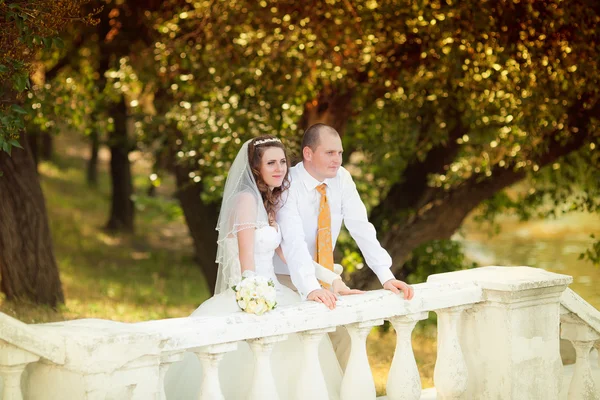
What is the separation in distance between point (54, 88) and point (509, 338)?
5.98 metres

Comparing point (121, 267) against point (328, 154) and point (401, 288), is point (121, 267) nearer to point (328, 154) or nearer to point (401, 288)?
point (328, 154)

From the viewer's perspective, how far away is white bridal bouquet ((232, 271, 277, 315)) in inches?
151

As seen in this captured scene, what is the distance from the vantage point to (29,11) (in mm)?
4840

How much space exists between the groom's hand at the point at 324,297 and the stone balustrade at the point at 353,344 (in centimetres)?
4

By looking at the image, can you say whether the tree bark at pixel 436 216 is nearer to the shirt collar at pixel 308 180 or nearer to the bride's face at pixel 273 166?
the shirt collar at pixel 308 180

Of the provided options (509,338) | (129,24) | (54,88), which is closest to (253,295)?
(509,338)

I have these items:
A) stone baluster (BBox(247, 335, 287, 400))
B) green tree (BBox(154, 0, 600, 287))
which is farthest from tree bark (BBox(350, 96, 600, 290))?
stone baluster (BBox(247, 335, 287, 400))

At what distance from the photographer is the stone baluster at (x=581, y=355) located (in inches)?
196

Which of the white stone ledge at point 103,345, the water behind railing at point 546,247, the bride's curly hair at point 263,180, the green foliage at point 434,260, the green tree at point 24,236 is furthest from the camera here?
the water behind railing at point 546,247

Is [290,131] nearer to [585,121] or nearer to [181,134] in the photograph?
[181,134]

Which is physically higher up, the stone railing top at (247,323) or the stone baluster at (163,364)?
the stone railing top at (247,323)

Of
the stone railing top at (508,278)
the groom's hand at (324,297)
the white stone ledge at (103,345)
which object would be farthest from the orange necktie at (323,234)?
the white stone ledge at (103,345)

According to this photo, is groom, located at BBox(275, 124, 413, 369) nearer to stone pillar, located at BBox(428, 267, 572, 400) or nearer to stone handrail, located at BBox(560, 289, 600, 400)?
stone pillar, located at BBox(428, 267, 572, 400)

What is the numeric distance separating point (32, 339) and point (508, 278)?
2.56 m
